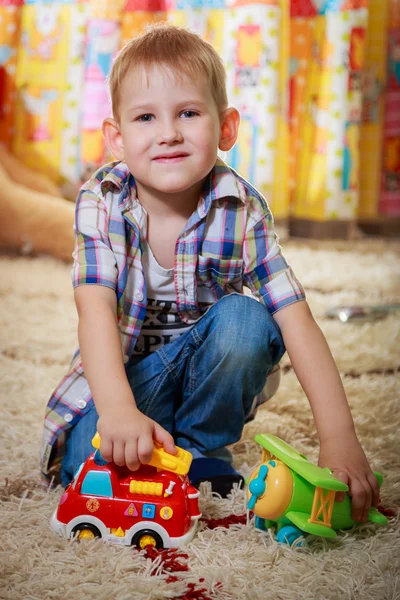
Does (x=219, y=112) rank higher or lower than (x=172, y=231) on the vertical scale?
higher

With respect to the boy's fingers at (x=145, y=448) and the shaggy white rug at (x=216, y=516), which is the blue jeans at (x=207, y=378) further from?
the boy's fingers at (x=145, y=448)

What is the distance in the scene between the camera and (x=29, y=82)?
260 centimetres

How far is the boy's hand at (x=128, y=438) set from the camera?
2.37 ft

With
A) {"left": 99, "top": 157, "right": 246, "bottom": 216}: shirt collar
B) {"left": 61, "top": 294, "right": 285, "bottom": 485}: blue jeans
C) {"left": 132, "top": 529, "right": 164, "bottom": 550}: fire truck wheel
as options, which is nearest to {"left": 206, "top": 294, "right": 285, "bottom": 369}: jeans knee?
{"left": 61, "top": 294, "right": 285, "bottom": 485}: blue jeans

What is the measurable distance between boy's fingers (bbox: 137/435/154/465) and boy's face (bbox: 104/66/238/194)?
0.32m

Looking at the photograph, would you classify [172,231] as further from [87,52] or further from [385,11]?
[385,11]

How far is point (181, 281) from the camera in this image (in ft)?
3.03

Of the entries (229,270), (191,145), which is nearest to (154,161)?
(191,145)

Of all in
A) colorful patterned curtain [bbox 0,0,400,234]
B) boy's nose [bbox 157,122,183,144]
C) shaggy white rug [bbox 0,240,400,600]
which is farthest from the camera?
colorful patterned curtain [bbox 0,0,400,234]

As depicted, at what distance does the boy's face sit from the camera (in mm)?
866

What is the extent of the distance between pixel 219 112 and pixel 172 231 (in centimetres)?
16

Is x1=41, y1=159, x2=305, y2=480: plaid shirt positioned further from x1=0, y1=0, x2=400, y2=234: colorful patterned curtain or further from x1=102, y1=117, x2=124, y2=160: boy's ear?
x1=0, y1=0, x2=400, y2=234: colorful patterned curtain

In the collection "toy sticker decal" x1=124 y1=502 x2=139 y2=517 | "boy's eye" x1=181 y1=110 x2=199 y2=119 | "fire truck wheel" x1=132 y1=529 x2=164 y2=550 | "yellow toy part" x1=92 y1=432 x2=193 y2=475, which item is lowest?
"fire truck wheel" x1=132 y1=529 x2=164 y2=550

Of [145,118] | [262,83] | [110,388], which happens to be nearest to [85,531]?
[110,388]
